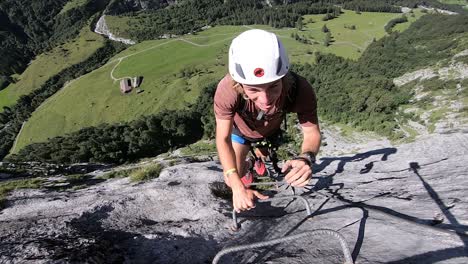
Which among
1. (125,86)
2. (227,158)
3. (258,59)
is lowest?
(125,86)

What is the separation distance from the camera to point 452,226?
4.19 meters

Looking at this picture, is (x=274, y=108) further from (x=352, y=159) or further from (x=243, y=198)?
(x=352, y=159)

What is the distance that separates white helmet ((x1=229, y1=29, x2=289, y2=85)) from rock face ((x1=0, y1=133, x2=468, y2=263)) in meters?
2.18

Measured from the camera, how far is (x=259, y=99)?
4520 mm

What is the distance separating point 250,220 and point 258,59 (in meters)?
2.71

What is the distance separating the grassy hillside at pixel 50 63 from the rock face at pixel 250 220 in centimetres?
17021

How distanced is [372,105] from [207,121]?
38.6 metres

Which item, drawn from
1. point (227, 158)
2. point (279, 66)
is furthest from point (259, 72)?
point (227, 158)

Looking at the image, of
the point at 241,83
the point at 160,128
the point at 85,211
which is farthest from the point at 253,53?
the point at 160,128

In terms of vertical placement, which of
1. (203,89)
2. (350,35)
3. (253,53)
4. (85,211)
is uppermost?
(253,53)

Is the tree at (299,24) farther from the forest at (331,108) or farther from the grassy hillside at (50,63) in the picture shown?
the grassy hillside at (50,63)

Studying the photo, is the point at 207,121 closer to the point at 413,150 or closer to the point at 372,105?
the point at 372,105

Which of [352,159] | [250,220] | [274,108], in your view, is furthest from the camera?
[352,159]

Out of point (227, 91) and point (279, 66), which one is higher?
point (279, 66)
